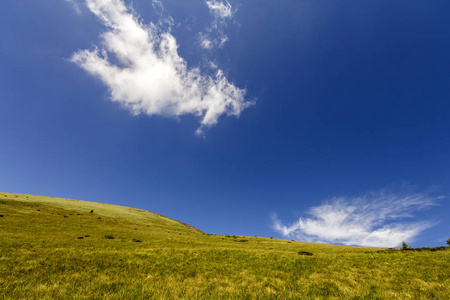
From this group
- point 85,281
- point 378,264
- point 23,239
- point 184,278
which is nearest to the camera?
point 85,281

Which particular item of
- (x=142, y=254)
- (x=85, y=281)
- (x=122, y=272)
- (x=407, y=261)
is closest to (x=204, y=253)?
(x=142, y=254)

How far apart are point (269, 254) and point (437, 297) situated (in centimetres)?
1485

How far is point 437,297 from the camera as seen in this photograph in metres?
11.4

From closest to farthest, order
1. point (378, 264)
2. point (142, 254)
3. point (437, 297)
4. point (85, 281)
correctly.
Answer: point (437, 297) < point (85, 281) < point (378, 264) < point (142, 254)

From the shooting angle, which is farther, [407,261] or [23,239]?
[23,239]

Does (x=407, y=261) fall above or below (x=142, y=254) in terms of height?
above

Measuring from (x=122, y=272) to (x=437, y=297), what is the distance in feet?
73.7

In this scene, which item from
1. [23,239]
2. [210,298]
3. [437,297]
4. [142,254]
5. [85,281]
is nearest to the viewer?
[210,298]

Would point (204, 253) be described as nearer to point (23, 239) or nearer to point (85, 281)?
point (85, 281)

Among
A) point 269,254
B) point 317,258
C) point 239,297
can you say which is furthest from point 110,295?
point 317,258

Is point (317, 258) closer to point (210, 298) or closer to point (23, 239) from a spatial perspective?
point (210, 298)

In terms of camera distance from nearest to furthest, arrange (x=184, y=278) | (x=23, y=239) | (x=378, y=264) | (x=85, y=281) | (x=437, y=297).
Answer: (x=437, y=297) < (x=85, y=281) < (x=184, y=278) < (x=378, y=264) < (x=23, y=239)

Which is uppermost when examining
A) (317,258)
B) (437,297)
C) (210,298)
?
(317,258)

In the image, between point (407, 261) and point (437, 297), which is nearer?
point (437, 297)
